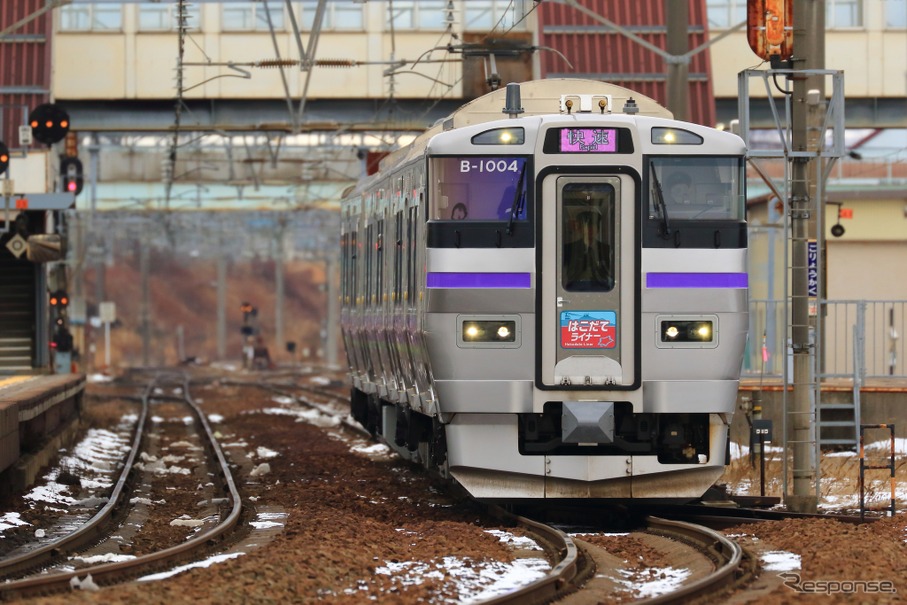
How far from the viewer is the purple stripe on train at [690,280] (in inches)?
529

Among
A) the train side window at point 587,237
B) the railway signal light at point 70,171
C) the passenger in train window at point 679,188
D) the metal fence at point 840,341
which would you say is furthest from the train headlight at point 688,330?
the railway signal light at point 70,171

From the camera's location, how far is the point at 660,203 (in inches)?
534

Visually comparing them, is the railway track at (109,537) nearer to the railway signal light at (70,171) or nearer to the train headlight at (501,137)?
the train headlight at (501,137)

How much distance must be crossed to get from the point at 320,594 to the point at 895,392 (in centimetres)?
1317

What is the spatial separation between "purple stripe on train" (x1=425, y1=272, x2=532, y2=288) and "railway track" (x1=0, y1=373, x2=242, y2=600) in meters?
2.67

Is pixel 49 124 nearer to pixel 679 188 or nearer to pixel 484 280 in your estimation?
pixel 484 280

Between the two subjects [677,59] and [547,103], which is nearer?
[547,103]

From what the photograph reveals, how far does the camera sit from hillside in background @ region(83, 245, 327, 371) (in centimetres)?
9994

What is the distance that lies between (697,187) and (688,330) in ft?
3.91

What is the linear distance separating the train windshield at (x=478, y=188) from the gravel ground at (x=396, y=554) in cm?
253

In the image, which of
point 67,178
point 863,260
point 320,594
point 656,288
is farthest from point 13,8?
point 320,594

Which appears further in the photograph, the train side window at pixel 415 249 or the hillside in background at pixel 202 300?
the hillside in background at pixel 202 300

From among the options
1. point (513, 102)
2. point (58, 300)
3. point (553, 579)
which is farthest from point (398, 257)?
point (58, 300)

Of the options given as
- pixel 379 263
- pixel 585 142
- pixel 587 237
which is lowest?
pixel 379 263
